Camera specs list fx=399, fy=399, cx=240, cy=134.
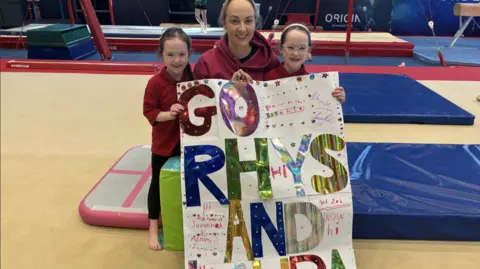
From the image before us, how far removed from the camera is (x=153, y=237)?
1.94 meters

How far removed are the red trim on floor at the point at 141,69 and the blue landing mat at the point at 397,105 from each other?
2.77 ft

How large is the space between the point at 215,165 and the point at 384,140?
1983 millimetres

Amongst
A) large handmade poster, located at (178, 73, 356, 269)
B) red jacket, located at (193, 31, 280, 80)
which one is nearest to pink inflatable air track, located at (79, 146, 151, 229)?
large handmade poster, located at (178, 73, 356, 269)

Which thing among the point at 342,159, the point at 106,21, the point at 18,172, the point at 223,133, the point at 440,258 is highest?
the point at 106,21

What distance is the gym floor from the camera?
5.97 ft

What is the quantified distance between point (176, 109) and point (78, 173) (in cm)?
129

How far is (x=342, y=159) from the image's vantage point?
178 cm

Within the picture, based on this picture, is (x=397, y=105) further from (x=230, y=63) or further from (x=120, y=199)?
(x=120, y=199)

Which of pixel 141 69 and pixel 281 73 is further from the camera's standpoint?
pixel 141 69

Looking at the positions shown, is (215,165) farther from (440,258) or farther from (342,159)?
(440,258)

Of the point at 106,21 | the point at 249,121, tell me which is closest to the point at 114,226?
the point at 249,121

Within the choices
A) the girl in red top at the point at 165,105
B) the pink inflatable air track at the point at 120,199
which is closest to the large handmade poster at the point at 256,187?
the girl in red top at the point at 165,105

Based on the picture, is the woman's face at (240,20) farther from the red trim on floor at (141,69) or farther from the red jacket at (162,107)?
the red trim on floor at (141,69)

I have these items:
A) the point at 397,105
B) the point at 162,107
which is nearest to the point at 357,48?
the point at 397,105
